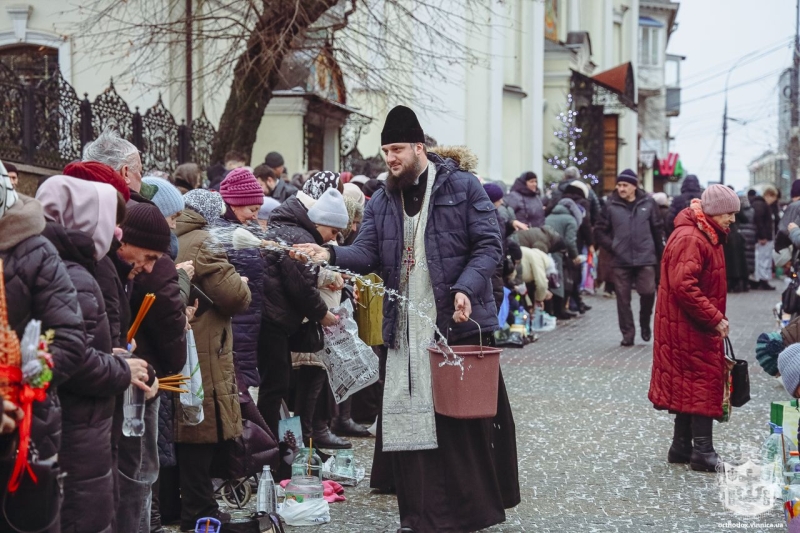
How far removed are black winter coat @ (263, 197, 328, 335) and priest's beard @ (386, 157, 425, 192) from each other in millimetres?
1141

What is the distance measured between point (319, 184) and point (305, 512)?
2574mm

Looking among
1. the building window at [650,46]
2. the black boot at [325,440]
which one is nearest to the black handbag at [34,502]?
the black boot at [325,440]

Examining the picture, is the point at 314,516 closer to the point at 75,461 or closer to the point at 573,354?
the point at 75,461

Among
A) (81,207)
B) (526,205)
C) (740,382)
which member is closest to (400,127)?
(81,207)

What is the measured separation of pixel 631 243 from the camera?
15.1 meters

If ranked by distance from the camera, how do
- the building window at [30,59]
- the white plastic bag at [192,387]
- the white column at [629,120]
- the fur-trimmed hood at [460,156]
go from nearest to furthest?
the white plastic bag at [192,387]
the fur-trimmed hood at [460,156]
the building window at [30,59]
the white column at [629,120]

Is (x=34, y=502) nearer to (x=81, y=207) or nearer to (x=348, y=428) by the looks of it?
(x=81, y=207)

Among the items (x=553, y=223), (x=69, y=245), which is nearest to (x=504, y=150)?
(x=553, y=223)

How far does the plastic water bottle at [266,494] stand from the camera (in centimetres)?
657

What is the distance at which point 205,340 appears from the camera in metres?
6.52

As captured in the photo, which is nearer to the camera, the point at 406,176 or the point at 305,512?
the point at 406,176

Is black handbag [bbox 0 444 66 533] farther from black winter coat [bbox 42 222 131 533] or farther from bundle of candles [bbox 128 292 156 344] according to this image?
bundle of candles [bbox 128 292 156 344]

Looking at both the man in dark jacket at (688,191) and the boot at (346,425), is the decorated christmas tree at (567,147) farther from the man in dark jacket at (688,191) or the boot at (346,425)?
the boot at (346,425)

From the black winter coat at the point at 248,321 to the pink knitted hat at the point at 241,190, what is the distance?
13 centimetres
